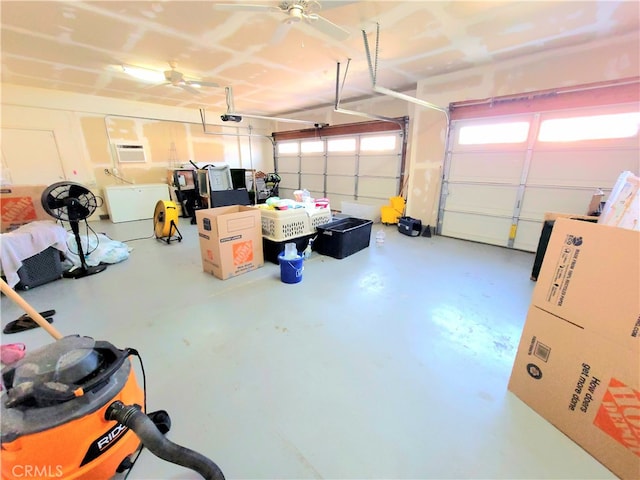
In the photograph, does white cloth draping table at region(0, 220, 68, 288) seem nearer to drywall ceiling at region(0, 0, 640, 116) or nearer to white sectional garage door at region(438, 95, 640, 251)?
drywall ceiling at region(0, 0, 640, 116)

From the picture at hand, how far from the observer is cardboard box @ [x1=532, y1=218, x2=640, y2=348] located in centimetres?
101

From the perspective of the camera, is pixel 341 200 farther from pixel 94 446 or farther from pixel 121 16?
pixel 94 446

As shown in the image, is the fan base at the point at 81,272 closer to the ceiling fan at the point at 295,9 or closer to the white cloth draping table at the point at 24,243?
the white cloth draping table at the point at 24,243

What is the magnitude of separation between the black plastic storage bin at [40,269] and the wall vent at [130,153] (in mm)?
4220

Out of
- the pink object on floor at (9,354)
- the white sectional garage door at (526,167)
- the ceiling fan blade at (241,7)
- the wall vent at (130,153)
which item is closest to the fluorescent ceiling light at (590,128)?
the white sectional garage door at (526,167)

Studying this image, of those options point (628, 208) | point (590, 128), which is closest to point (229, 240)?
point (628, 208)

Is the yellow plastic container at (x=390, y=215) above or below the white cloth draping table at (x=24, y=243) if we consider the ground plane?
below

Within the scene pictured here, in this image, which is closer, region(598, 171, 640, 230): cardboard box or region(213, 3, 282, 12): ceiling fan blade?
region(598, 171, 640, 230): cardboard box

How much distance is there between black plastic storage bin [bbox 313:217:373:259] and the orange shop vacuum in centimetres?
278

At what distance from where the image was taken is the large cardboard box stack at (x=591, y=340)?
1025mm

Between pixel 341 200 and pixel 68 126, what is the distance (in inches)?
247

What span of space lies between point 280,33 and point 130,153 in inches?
216

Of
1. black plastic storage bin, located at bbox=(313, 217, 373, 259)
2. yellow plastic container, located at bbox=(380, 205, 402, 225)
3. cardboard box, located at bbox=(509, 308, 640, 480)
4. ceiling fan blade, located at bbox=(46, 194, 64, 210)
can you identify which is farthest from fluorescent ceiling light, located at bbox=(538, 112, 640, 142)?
ceiling fan blade, located at bbox=(46, 194, 64, 210)

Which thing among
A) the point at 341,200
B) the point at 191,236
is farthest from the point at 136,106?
the point at 341,200
